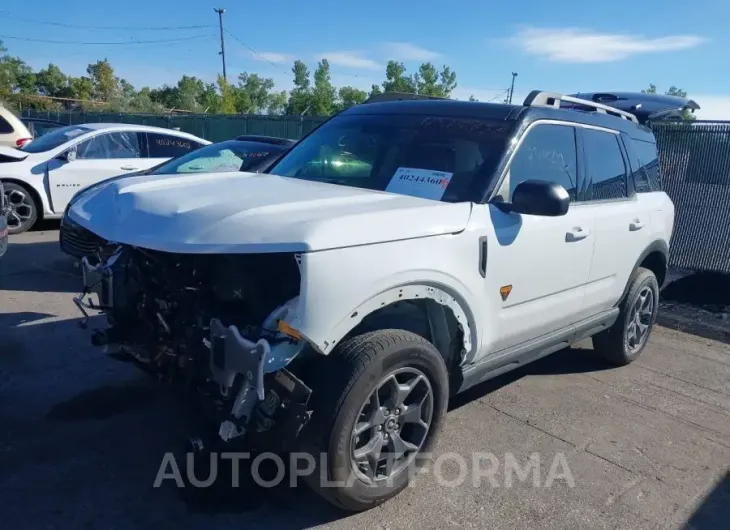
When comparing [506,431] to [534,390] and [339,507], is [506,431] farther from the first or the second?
[339,507]

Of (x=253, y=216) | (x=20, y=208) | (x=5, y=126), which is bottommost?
(x=20, y=208)

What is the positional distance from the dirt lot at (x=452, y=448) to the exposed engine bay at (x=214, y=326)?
555 millimetres

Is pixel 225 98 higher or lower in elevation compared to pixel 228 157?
higher

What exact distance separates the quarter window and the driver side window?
7.60 m

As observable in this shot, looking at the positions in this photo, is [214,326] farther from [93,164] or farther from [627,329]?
[93,164]

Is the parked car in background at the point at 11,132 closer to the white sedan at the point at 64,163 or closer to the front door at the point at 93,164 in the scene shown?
the white sedan at the point at 64,163

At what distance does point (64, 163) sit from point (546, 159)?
25.2ft

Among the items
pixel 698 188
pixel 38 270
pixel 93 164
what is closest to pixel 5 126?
pixel 93 164

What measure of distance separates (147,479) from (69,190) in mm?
7242

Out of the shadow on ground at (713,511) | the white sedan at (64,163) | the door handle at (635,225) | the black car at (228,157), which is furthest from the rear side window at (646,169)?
the white sedan at (64,163)

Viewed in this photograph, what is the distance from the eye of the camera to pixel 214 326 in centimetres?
268

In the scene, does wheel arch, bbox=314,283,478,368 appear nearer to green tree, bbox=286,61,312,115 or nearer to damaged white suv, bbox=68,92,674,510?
damaged white suv, bbox=68,92,674,510

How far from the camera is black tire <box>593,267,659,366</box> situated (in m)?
4.98

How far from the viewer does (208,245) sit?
2.55 meters
